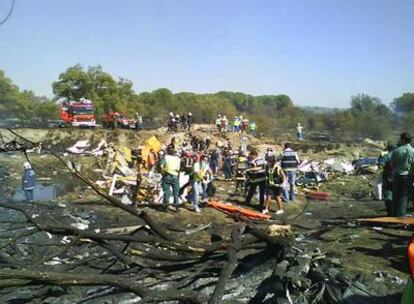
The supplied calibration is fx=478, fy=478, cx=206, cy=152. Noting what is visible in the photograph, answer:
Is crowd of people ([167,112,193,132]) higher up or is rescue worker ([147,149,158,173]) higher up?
crowd of people ([167,112,193,132])

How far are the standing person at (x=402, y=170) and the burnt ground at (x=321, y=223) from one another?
0.96m

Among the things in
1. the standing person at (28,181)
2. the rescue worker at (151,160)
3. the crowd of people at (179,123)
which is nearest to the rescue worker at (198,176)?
the rescue worker at (151,160)

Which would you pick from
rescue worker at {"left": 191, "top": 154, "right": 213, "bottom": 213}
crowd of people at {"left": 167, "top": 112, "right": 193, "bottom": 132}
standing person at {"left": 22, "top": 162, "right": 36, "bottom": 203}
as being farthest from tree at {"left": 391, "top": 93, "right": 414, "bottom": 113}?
standing person at {"left": 22, "top": 162, "right": 36, "bottom": 203}

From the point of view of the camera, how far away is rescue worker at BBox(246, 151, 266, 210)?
13594mm

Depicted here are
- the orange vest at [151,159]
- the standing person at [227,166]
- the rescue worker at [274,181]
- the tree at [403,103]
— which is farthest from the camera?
the tree at [403,103]

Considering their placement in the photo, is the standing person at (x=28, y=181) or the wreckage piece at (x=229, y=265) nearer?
the wreckage piece at (x=229, y=265)

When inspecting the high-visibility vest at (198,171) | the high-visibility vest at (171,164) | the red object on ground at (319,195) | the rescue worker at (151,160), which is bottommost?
the red object on ground at (319,195)

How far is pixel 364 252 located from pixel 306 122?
60.6 m

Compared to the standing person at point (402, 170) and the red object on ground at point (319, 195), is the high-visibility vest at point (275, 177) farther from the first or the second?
the red object on ground at point (319, 195)

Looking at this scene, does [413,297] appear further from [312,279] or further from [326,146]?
[326,146]

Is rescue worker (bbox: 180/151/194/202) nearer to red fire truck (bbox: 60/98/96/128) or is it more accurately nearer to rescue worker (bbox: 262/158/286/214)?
rescue worker (bbox: 262/158/286/214)

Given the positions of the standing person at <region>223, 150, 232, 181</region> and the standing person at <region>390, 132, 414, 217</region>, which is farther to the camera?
the standing person at <region>223, 150, 232, 181</region>

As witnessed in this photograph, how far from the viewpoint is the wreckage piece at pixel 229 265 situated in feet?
10.0

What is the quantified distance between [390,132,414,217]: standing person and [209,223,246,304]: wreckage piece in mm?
5676
